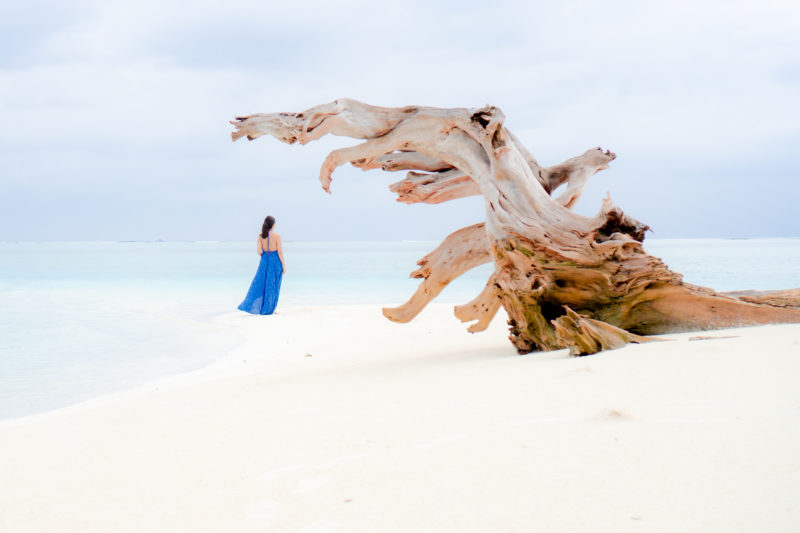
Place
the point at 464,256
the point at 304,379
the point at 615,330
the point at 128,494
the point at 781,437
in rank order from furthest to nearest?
the point at 464,256, the point at 304,379, the point at 615,330, the point at 128,494, the point at 781,437

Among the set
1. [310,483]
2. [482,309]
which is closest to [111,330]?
[482,309]

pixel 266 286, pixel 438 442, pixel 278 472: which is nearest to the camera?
pixel 278 472

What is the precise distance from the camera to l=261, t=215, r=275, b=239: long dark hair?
1090 cm

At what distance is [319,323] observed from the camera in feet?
28.6

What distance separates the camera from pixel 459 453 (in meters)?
1.96

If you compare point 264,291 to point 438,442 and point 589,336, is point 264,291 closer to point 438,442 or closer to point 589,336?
point 589,336

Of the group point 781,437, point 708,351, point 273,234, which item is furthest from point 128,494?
point 273,234

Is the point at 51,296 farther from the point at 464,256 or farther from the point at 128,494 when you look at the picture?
the point at 128,494

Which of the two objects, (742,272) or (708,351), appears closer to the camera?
(708,351)

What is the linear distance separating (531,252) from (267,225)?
752 centimetres

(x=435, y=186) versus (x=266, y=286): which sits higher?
(x=435, y=186)

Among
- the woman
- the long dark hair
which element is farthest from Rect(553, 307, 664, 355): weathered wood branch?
the long dark hair

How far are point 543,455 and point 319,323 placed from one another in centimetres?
706

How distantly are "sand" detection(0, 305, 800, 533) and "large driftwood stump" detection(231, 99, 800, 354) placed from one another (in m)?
0.46
